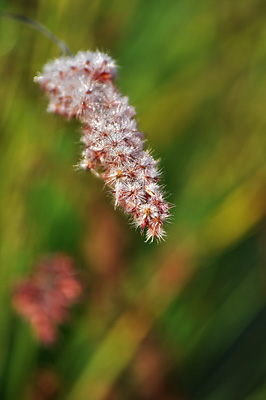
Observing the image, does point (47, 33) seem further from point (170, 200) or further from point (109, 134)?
point (170, 200)

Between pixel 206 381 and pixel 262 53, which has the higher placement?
pixel 262 53

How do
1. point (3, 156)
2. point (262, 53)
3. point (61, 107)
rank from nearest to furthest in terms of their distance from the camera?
point (61, 107), point (3, 156), point (262, 53)

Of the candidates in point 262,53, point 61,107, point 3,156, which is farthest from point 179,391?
point 61,107

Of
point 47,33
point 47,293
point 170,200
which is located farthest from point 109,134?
point 170,200

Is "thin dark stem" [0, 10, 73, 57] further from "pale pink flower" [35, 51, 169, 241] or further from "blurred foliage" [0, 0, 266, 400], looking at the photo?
"blurred foliage" [0, 0, 266, 400]

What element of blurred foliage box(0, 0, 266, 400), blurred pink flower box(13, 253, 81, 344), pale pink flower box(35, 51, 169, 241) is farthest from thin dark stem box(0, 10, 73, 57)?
blurred pink flower box(13, 253, 81, 344)

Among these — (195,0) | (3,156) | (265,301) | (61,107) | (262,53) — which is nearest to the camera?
(61,107)

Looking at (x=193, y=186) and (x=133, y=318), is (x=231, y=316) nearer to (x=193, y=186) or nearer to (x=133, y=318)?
(x=133, y=318)
